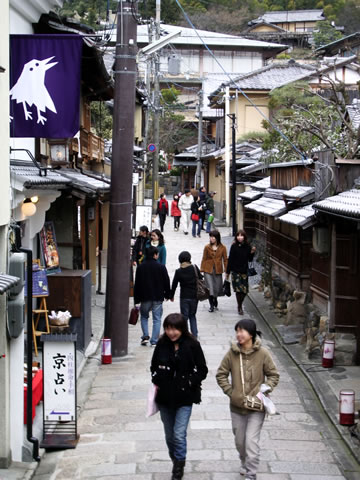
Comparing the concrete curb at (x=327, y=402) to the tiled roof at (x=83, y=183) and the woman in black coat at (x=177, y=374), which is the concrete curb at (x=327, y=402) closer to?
the woman in black coat at (x=177, y=374)

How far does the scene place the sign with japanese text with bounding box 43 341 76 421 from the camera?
8609 millimetres

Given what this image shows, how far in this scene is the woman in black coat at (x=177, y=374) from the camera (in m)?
6.91

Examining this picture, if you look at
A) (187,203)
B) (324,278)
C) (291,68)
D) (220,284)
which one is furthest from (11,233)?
(291,68)

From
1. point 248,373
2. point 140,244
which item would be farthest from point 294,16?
point 248,373

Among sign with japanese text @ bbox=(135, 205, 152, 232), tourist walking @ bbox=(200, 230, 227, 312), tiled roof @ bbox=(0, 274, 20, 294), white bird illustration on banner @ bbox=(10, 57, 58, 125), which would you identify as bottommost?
tourist walking @ bbox=(200, 230, 227, 312)

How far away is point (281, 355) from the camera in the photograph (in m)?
13.5

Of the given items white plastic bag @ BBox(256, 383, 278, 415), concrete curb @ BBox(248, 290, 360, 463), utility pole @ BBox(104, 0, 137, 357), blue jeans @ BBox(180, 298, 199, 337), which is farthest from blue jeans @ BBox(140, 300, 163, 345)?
white plastic bag @ BBox(256, 383, 278, 415)

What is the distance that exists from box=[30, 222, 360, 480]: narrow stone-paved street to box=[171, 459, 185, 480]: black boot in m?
0.21

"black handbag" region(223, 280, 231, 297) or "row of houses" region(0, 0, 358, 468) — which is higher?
"row of houses" region(0, 0, 358, 468)

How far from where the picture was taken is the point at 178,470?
7.13 metres

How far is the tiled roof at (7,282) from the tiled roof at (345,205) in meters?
4.35

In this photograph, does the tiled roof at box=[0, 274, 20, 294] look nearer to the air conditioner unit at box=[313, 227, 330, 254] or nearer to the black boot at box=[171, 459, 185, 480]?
the black boot at box=[171, 459, 185, 480]

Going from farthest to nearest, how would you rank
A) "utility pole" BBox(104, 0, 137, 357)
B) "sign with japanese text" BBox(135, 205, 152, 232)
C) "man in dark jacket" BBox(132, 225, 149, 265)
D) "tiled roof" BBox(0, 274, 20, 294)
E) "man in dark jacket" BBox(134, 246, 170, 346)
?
"sign with japanese text" BBox(135, 205, 152, 232) < "man in dark jacket" BBox(132, 225, 149, 265) < "man in dark jacket" BBox(134, 246, 170, 346) < "utility pole" BBox(104, 0, 137, 357) < "tiled roof" BBox(0, 274, 20, 294)

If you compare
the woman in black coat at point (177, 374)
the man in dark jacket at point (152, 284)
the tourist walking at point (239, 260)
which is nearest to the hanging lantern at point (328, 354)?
the man in dark jacket at point (152, 284)
